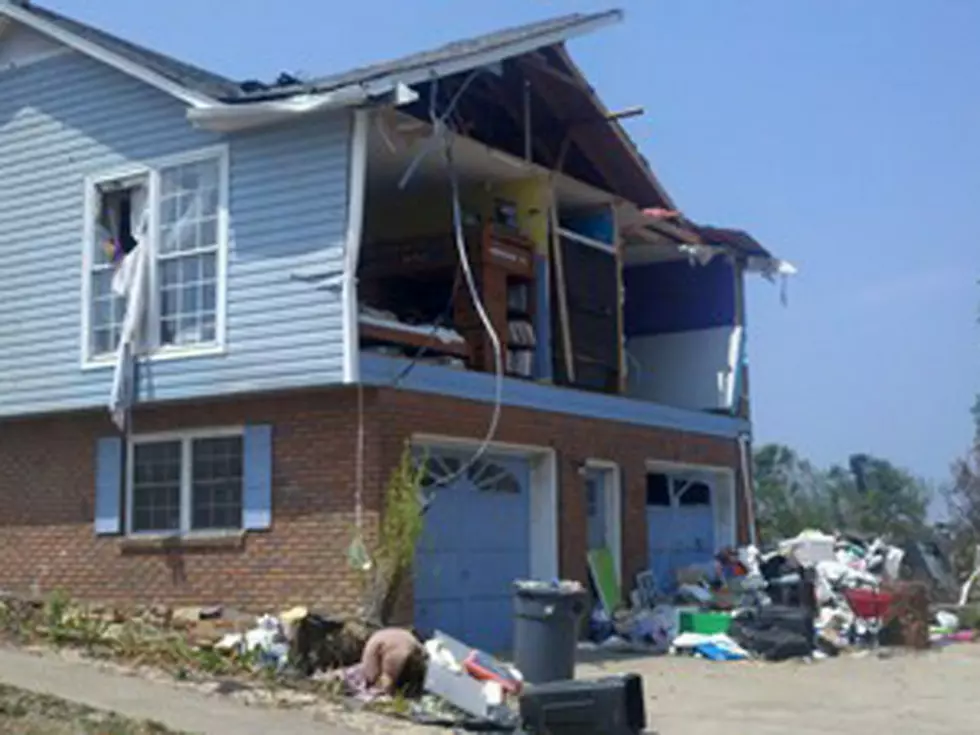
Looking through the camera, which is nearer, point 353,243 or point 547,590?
point 547,590

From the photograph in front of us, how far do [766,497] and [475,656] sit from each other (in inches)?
1285

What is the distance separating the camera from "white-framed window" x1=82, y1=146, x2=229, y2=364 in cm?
1503

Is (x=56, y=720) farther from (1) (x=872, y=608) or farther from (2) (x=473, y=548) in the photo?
(1) (x=872, y=608)

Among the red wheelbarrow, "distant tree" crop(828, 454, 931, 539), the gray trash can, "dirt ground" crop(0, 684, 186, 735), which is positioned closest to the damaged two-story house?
the gray trash can

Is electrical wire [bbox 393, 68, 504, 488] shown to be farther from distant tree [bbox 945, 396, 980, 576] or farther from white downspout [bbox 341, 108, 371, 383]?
distant tree [bbox 945, 396, 980, 576]

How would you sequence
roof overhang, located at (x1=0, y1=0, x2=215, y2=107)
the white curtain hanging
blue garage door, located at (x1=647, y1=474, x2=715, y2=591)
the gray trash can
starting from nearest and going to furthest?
the gray trash can → roof overhang, located at (x1=0, y1=0, x2=215, y2=107) → the white curtain hanging → blue garage door, located at (x1=647, y1=474, x2=715, y2=591)

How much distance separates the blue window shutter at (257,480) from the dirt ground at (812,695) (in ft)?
11.9

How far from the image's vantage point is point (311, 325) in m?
14.0

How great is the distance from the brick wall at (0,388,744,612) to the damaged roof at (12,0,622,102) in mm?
3164

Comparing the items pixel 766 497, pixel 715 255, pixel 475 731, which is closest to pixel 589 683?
pixel 475 731

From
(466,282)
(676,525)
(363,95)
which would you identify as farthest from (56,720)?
(676,525)

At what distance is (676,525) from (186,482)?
7.43 metres

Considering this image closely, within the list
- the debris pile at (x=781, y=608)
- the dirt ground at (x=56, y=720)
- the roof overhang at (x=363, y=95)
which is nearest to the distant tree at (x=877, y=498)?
the debris pile at (x=781, y=608)

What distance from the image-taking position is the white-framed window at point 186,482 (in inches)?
589
